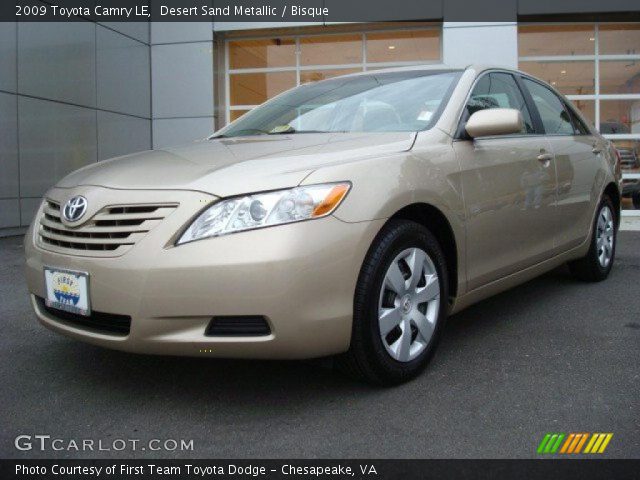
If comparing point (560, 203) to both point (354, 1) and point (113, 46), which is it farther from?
point (113, 46)

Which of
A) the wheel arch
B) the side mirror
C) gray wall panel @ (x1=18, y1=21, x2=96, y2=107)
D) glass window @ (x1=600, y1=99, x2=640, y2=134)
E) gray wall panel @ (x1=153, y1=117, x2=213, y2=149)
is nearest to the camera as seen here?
the wheel arch

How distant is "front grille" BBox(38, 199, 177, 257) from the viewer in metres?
2.36

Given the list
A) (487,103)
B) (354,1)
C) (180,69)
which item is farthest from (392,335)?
(180,69)

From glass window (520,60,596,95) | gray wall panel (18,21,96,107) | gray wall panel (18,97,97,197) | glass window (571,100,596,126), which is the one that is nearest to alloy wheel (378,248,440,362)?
gray wall panel (18,97,97,197)

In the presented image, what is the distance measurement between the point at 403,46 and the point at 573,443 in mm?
10702

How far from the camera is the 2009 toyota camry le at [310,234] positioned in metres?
2.27

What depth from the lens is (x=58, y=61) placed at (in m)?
10.2

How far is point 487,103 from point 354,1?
869cm

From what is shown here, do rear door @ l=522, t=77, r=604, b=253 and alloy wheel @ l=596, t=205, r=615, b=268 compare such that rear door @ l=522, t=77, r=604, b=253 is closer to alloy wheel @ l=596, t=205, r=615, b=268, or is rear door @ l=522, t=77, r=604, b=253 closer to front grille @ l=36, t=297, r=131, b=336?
alloy wheel @ l=596, t=205, r=615, b=268

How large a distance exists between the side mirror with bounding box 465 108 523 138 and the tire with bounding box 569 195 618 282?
187cm

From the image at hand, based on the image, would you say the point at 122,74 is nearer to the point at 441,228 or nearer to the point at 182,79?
the point at 182,79

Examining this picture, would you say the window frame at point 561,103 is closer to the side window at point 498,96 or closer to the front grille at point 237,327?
the side window at point 498,96

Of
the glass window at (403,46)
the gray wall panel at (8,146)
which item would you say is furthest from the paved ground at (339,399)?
the glass window at (403,46)
